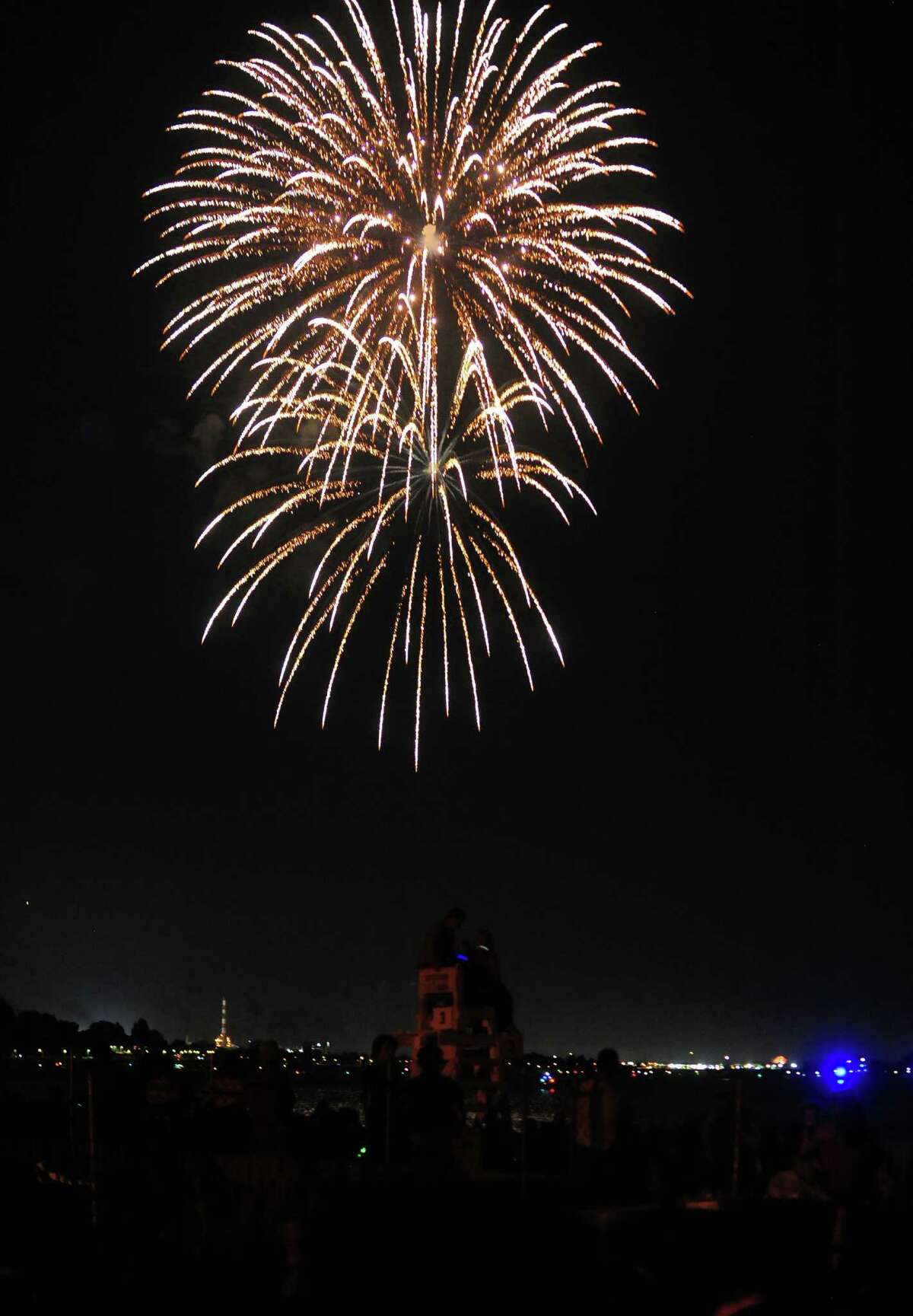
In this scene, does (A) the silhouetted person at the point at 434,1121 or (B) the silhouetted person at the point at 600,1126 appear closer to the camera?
(A) the silhouetted person at the point at 434,1121

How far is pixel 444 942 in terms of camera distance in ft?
52.2

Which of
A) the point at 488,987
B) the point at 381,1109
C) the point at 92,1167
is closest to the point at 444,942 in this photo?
the point at 488,987

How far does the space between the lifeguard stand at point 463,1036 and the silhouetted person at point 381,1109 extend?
1.11m

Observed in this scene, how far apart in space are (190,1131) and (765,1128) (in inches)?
239

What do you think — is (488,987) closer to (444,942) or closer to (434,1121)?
(444,942)

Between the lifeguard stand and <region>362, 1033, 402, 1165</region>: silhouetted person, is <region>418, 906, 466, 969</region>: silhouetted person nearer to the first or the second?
the lifeguard stand

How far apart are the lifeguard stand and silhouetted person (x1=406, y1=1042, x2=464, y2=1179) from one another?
1.87 metres

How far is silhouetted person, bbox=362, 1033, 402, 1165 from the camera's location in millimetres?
14094

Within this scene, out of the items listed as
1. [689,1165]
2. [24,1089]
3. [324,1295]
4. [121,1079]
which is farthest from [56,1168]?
[324,1295]

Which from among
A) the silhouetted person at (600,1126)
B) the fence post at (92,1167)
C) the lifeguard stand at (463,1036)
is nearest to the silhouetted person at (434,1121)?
the silhouetted person at (600,1126)

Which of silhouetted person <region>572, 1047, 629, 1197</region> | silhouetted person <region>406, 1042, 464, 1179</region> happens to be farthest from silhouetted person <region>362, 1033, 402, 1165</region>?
silhouetted person <region>572, 1047, 629, 1197</region>

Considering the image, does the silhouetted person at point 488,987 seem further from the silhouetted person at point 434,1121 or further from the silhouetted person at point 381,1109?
the silhouetted person at point 434,1121

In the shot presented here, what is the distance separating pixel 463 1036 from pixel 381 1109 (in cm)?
148

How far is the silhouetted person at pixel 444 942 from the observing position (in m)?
15.8
